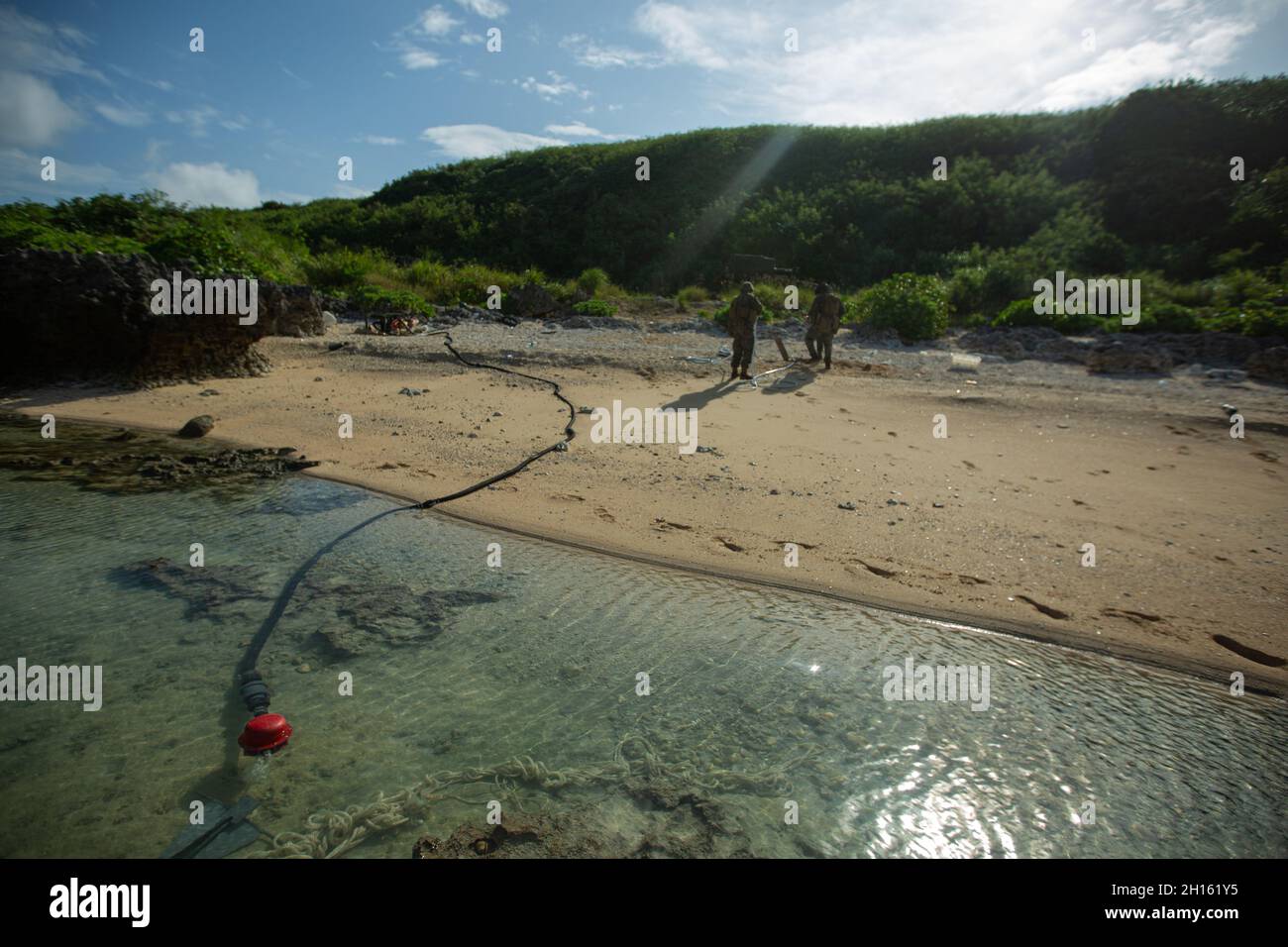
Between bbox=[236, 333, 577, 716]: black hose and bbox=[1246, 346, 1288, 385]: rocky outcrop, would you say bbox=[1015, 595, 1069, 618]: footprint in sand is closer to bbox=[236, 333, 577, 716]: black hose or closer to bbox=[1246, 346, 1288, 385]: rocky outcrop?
bbox=[236, 333, 577, 716]: black hose

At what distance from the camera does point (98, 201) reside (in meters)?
11.6

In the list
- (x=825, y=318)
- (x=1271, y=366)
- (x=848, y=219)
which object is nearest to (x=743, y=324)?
(x=825, y=318)

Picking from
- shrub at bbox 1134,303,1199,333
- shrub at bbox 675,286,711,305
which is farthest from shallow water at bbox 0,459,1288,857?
shrub at bbox 675,286,711,305

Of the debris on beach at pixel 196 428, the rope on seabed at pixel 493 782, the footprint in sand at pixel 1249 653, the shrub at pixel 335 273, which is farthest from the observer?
the shrub at pixel 335 273

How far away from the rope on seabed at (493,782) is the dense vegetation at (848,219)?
1041 centimetres

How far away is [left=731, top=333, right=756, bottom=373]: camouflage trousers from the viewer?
32.0 feet

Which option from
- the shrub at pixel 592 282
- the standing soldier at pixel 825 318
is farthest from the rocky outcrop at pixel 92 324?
the shrub at pixel 592 282

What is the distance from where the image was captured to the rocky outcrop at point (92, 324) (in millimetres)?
8562

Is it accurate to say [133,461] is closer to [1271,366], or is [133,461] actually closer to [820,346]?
[820,346]

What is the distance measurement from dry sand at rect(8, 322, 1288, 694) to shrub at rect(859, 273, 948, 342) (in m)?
2.92

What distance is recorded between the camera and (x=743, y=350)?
389 inches

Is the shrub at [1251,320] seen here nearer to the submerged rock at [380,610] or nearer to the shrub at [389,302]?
the submerged rock at [380,610]
